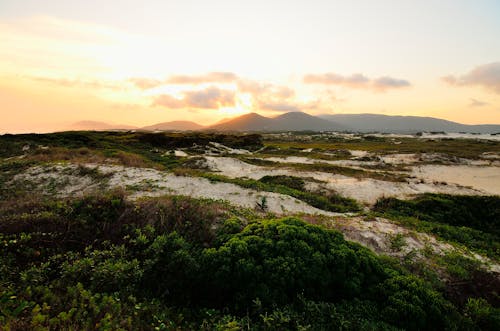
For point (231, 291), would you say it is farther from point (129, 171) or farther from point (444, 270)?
point (129, 171)

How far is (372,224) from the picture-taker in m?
16.0

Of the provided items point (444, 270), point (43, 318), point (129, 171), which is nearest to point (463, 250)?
point (444, 270)

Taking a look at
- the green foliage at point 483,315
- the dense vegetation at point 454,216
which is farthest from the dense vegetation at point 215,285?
the dense vegetation at point 454,216

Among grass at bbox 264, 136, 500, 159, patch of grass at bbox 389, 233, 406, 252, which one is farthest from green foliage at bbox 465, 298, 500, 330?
grass at bbox 264, 136, 500, 159

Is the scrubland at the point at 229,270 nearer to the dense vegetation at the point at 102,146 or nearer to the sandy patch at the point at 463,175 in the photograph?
the sandy patch at the point at 463,175

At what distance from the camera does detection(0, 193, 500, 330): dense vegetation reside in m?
6.82

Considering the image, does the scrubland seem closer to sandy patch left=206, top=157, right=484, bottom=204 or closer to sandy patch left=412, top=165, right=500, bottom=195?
sandy patch left=206, top=157, right=484, bottom=204

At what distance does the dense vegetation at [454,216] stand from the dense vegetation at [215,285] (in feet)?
29.8

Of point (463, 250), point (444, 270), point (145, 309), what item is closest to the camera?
point (145, 309)

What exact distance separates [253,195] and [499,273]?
50.4 ft

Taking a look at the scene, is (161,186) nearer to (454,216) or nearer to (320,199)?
(320,199)

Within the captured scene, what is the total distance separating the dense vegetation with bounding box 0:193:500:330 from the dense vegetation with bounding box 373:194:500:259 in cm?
909

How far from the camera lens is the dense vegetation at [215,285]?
22.4 ft

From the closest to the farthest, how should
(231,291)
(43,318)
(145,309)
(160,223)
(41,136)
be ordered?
(43,318) → (145,309) → (231,291) → (160,223) → (41,136)
